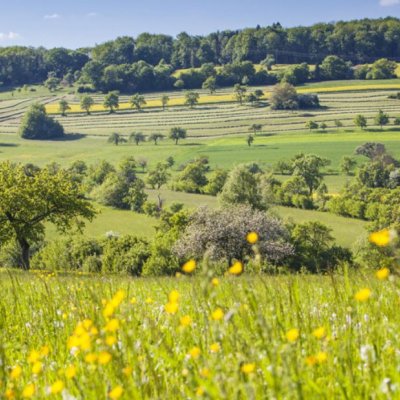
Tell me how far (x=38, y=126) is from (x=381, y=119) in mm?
109866

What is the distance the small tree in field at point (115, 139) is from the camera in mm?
171375

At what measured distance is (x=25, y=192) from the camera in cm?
4238

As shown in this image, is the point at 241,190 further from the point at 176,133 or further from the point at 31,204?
the point at 176,133

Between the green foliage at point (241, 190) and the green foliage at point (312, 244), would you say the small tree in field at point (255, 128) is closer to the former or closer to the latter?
the green foliage at point (241, 190)

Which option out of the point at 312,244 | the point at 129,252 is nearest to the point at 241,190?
the point at 312,244

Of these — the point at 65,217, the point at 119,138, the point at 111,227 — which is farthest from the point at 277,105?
the point at 65,217

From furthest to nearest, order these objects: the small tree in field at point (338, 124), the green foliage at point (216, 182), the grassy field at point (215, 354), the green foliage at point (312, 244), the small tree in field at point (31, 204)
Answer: the small tree in field at point (338, 124)
the green foliage at point (216, 182)
the green foliage at point (312, 244)
the small tree in field at point (31, 204)
the grassy field at point (215, 354)

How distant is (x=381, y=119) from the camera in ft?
518

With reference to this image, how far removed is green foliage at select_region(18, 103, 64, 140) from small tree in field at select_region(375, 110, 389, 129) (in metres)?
102

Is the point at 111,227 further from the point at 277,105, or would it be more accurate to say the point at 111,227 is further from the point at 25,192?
the point at 277,105

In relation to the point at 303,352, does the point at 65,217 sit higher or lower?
lower

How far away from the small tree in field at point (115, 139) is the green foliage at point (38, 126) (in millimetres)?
25008

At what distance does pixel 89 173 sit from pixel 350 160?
60111 mm

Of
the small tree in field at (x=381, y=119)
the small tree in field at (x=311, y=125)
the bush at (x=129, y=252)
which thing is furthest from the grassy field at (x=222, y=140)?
the bush at (x=129, y=252)
